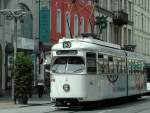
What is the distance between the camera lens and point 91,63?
89.6 ft

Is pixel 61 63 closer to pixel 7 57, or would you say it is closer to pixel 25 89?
pixel 25 89

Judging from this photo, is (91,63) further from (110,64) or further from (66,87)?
(110,64)

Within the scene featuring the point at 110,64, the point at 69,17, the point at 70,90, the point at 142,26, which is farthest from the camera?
the point at 142,26

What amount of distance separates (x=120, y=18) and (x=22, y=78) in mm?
38477

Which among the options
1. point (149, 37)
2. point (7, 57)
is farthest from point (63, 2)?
point (149, 37)

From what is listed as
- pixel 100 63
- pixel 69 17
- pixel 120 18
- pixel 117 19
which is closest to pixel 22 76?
pixel 100 63

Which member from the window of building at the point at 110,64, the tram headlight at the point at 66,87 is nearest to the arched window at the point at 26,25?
the window of building at the point at 110,64

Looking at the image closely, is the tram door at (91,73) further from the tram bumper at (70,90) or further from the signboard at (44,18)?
the signboard at (44,18)

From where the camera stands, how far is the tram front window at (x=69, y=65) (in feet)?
88.3

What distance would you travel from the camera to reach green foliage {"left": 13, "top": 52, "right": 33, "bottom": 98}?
31812 mm

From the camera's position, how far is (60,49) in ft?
89.6

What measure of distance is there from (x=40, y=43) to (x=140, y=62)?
40.3 ft

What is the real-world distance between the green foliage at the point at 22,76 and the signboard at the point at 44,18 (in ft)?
48.9

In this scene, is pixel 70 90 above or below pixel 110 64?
below
